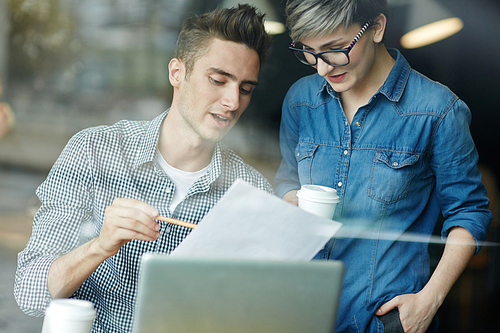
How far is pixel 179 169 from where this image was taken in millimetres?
947

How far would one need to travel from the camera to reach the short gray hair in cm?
88

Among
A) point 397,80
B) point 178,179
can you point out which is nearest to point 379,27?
point 397,80

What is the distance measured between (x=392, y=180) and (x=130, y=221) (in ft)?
1.87

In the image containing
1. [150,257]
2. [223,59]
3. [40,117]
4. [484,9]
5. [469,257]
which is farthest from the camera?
[484,9]

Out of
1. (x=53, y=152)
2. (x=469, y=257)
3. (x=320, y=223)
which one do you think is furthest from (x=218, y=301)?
(x=469, y=257)

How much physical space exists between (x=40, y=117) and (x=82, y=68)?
0.11 m

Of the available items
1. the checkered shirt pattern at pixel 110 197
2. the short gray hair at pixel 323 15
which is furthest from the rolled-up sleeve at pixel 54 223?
the short gray hair at pixel 323 15

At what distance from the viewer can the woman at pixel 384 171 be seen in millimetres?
920

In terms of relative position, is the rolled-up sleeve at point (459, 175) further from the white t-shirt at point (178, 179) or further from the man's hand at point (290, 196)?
the white t-shirt at point (178, 179)

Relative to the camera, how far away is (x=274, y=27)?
0.94 metres

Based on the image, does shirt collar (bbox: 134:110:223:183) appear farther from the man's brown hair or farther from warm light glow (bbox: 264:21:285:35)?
warm light glow (bbox: 264:21:285:35)

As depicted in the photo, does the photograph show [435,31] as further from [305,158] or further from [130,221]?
[130,221]

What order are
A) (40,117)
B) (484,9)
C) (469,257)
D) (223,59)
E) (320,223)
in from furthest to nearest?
(484,9)
(469,257)
(223,59)
(40,117)
(320,223)

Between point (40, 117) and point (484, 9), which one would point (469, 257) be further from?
point (40, 117)
